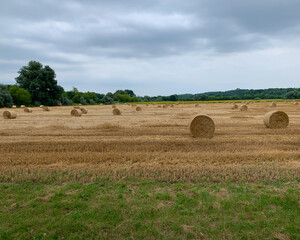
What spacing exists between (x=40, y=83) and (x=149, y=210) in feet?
208

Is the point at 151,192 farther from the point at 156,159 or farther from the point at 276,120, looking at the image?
the point at 276,120

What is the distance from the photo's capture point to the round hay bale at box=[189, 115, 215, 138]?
12039 millimetres

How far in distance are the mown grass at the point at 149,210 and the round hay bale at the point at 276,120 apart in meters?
9.24

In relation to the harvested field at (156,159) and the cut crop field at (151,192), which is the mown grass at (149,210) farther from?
the harvested field at (156,159)

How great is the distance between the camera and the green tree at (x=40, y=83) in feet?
197

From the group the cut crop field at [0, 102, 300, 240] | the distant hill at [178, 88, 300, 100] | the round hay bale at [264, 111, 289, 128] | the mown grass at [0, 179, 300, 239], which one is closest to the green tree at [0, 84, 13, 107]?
the cut crop field at [0, 102, 300, 240]

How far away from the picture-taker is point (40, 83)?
60.5 meters

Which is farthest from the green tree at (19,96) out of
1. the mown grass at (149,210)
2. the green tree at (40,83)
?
the mown grass at (149,210)

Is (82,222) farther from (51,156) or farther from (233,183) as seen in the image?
(51,156)

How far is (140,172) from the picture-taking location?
680cm

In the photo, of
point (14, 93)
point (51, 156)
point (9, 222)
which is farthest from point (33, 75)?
point (9, 222)

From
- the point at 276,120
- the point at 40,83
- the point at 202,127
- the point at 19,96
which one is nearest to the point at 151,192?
the point at 202,127

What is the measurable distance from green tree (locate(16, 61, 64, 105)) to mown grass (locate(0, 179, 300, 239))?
59703 millimetres

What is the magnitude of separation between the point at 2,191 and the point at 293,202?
6809 mm
